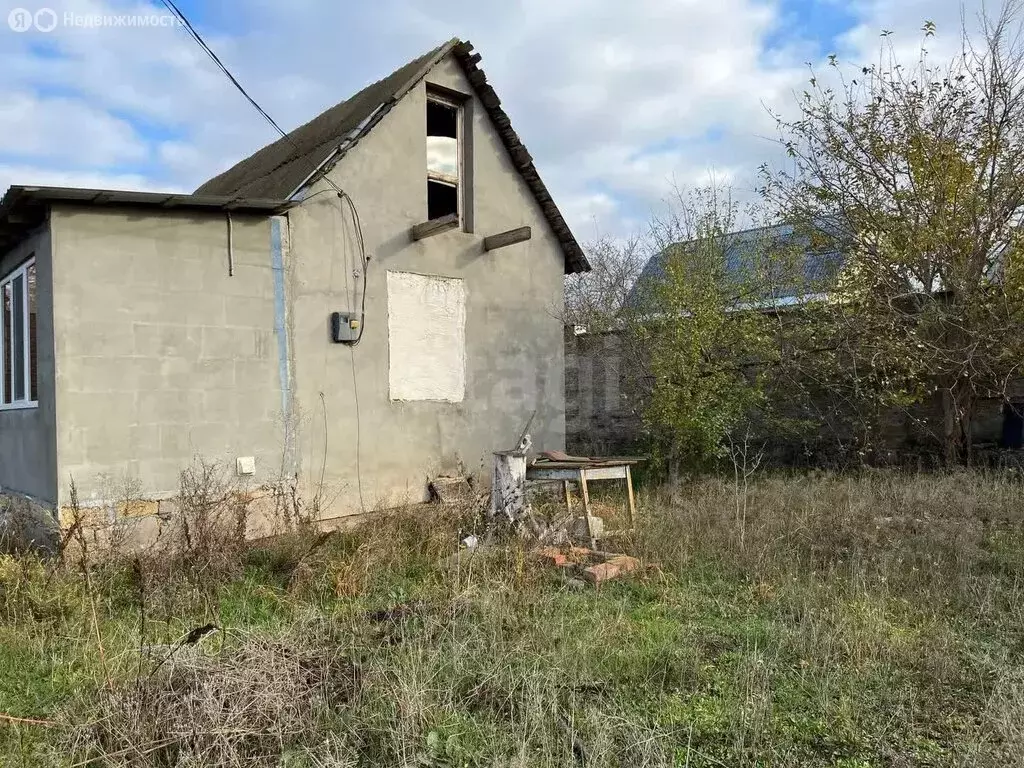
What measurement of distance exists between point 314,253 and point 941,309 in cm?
917

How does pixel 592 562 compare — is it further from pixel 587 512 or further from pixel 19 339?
pixel 19 339

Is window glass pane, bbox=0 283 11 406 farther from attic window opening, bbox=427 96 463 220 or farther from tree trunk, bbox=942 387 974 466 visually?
tree trunk, bbox=942 387 974 466

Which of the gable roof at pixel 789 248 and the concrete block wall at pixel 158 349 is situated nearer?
the concrete block wall at pixel 158 349

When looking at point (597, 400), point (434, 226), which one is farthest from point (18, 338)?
point (597, 400)

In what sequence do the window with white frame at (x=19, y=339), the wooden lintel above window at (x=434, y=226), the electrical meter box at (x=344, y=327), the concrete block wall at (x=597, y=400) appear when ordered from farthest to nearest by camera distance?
1. the concrete block wall at (x=597, y=400)
2. the wooden lintel above window at (x=434, y=226)
3. the electrical meter box at (x=344, y=327)
4. the window with white frame at (x=19, y=339)

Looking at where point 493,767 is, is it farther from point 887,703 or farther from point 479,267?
point 479,267

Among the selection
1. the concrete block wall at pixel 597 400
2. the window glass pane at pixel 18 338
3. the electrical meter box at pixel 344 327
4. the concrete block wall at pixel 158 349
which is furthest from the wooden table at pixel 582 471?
the concrete block wall at pixel 597 400

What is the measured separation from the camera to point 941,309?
10.8 m

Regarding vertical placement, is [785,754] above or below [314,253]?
below

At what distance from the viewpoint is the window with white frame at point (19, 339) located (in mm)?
7797

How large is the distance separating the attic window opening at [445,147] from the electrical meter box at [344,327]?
7.06ft

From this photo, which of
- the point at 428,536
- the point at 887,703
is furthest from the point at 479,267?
the point at 887,703

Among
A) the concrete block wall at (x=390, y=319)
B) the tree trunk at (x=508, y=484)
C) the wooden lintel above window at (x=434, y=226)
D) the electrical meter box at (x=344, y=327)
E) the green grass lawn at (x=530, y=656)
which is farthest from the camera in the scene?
the wooden lintel above window at (x=434, y=226)

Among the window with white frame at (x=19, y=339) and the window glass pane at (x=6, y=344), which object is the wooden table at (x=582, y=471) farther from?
the window glass pane at (x=6, y=344)
